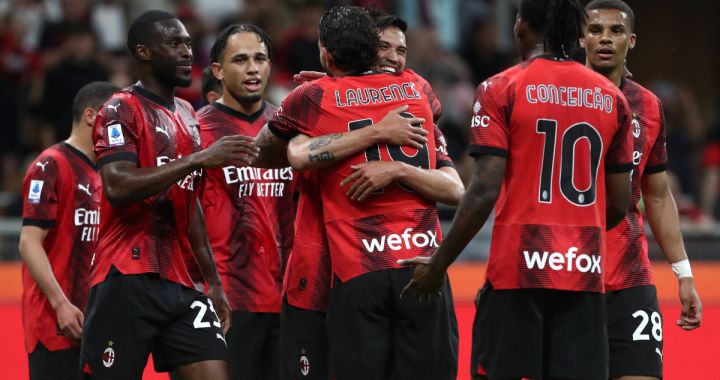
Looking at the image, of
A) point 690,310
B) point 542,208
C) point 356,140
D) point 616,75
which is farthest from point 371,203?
point 690,310

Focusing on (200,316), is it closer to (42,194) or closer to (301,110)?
(301,110)

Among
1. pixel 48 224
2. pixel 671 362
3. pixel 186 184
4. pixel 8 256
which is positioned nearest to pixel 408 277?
pixel 186 184

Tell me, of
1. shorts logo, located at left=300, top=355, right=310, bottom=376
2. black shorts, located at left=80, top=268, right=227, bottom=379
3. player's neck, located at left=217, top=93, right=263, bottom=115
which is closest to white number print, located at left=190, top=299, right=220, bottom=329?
black shorts, located at left=80, top=268, right=227, bottom=379

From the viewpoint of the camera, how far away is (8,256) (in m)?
14.4

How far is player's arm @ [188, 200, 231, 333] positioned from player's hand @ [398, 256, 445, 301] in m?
1.42

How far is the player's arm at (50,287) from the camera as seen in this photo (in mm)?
6680

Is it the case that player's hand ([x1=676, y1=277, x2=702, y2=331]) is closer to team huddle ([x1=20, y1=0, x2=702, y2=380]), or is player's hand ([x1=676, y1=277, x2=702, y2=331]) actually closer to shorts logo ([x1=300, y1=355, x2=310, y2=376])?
team huddle ([x1=20, y1=0, x2=702, y2=380])

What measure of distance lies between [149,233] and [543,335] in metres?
2.01

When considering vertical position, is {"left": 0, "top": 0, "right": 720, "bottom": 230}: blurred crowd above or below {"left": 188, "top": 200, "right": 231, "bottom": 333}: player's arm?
above

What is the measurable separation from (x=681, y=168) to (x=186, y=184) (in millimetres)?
11851

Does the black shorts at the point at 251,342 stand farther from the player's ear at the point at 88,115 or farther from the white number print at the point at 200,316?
the player's ear at the point at 88,115

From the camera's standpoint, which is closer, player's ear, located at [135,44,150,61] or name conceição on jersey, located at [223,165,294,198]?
player's ear, located at [135,44,150,61]

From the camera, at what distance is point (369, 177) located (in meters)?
5.53

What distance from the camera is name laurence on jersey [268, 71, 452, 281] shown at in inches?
220
